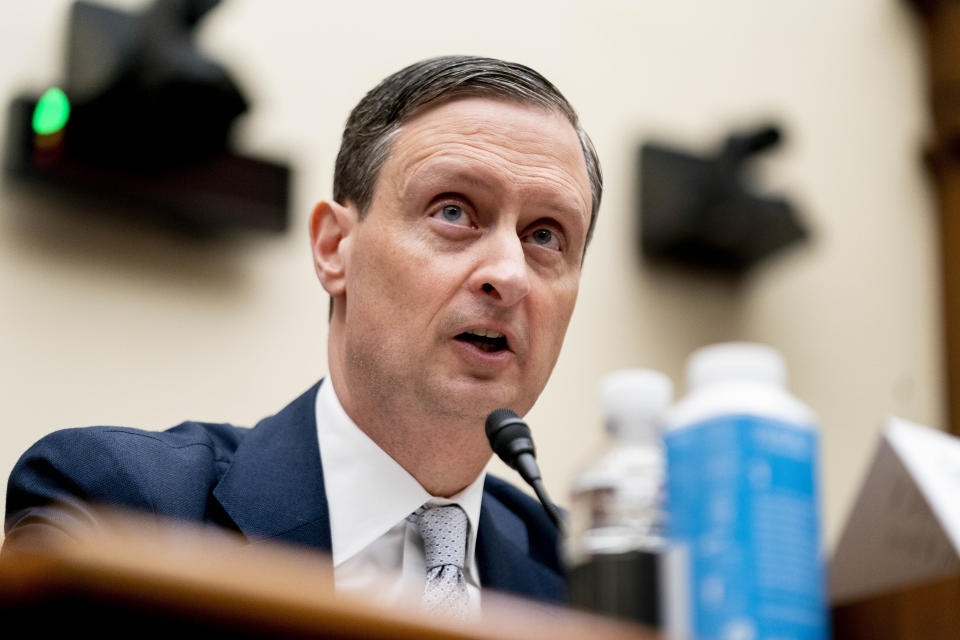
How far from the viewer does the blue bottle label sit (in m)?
0.83

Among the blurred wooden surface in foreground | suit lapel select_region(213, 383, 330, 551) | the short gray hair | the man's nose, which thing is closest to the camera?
the blurred wooden surface in foreground

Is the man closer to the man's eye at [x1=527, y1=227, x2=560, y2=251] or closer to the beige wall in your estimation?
the man's eye at [x1=527, y1=227, x2=560, y2=251]

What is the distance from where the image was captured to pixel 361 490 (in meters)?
1.73

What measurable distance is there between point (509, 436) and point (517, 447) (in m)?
0.02

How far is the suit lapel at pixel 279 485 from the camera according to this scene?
161cm

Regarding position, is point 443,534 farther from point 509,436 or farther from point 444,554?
point 509,436

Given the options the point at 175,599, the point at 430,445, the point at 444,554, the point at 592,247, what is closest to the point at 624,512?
the point at 175,599

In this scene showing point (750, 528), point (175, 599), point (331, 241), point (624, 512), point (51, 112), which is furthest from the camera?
point (51, 112)

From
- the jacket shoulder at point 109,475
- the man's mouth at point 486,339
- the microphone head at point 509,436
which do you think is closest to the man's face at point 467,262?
the man's mouth at point 486,339

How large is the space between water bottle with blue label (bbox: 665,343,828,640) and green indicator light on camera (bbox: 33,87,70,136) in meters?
2.24

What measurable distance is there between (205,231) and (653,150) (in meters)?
1.41

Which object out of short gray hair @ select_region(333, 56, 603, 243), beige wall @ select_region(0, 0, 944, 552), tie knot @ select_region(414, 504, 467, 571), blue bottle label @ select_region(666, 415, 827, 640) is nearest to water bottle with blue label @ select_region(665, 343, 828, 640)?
blue bottle label @ select_region(666, 415, 827, 640)

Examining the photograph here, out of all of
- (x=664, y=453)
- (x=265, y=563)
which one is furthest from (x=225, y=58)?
(x=265, y=563)

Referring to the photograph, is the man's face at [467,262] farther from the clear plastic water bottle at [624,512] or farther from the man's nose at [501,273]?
the clear plastic water bottle at [624,512]
